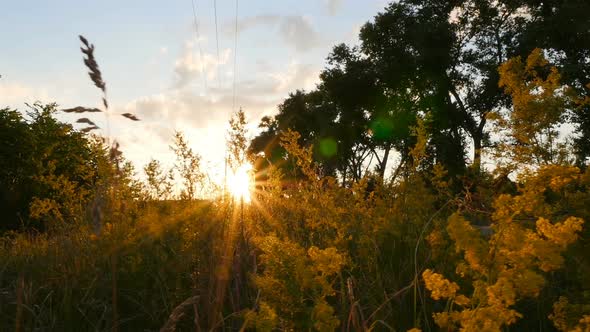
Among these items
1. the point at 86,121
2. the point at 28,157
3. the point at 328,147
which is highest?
the point at 328,147

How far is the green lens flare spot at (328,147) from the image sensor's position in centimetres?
3111

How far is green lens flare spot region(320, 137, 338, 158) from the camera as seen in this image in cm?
3111

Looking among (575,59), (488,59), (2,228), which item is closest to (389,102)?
(488,59)

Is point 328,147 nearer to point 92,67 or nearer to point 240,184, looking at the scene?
point 240,184

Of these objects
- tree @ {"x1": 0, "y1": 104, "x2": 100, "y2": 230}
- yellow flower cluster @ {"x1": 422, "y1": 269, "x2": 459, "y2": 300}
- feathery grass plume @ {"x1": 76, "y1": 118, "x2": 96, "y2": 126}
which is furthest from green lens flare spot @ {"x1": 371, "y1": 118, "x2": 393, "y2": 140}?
feathery grass plume @ {"x1": 76, "y1": 118, "x2": 96, "y2": 126}

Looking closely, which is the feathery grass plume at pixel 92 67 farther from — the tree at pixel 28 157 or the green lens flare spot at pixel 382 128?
the green lens flare spot at pixel 382 128

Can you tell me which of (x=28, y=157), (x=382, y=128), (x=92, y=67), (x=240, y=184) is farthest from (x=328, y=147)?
(x=92, y=67)

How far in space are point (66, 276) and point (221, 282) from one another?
4.50 ft

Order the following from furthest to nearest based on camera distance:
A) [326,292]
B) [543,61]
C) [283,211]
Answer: [283,211] → [543,61] → [326,292]

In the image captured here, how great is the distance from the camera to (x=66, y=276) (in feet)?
12.7

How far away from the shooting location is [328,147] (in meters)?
31.4

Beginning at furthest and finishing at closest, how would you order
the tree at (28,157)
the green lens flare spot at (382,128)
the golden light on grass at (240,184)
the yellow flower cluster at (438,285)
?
the green lens flare spot at (382,128)
the tree at (28,157)
the golden light on grass at (240,184)
the yellow flower cluster at (438,285)

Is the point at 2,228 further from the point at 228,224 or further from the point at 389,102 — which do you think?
the point at 389,102

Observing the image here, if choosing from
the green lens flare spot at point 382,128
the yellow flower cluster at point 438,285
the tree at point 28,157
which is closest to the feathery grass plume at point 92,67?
the yellow flower cluster at point 438,285
